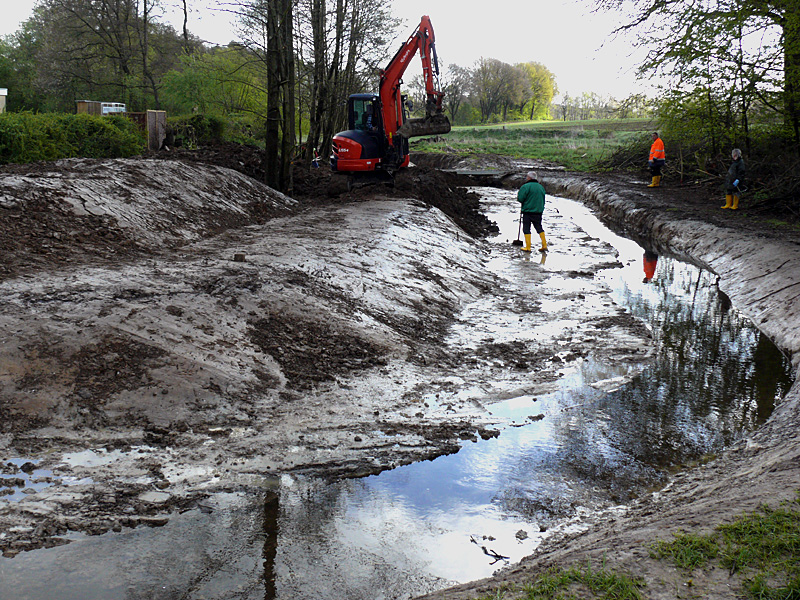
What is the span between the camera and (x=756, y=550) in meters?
3.40

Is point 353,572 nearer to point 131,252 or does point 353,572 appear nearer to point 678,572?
point 678,572

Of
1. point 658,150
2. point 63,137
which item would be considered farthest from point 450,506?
point 658,150

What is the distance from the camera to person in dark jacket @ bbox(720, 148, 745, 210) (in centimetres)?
1836

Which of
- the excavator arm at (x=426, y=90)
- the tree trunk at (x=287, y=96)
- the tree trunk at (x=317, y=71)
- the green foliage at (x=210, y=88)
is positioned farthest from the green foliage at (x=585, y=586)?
the green foliage at (x=210, y=88)

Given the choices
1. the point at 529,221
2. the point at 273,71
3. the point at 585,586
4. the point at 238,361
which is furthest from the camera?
the point at 529,221

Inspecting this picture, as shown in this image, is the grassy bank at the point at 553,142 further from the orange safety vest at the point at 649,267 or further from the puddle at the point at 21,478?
the puddle at the point at 21,478

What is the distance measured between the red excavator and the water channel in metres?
11.9

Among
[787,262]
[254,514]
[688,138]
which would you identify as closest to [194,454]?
[254,514]

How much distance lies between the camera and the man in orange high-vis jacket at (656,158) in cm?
2336

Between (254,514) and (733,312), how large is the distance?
9578 mm

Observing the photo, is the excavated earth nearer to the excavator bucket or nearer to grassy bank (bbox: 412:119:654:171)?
the excavator bucket

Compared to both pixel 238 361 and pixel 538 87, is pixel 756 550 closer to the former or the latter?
pixel 238 361

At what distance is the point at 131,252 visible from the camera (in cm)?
945

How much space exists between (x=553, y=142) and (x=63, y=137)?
45350mm
